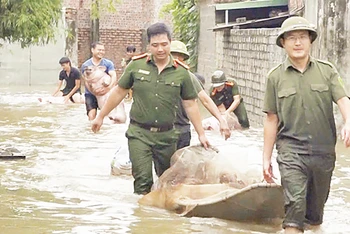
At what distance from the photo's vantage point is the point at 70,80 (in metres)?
19.8

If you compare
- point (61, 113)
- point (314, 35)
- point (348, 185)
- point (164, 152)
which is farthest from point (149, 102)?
point (61, 113)

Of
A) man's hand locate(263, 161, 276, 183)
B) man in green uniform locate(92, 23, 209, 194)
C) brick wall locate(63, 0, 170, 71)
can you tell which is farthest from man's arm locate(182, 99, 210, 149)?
brick wall locate(63, 0, 170, 71)

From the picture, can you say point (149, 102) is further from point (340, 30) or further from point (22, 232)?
point (340, 30)

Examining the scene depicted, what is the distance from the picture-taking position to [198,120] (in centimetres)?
793

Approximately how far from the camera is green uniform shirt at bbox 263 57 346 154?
621 centimetres

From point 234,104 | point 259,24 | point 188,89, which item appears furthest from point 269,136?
point 259,24

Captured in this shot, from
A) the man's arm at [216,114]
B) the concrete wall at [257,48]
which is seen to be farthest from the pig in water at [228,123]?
the man's arm at [216,114]

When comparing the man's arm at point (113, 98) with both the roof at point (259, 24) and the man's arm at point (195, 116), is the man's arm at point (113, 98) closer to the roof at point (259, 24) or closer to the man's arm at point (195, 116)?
the man's arm at point (195, 116)

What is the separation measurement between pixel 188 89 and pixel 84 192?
165cm

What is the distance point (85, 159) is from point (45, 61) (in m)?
20.3

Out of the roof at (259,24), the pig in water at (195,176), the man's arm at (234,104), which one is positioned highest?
the roof at (259,24)

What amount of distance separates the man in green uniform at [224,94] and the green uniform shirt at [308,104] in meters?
7.28

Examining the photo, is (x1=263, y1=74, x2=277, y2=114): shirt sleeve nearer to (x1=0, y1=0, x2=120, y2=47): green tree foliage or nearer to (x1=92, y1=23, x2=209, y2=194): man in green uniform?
(x1=92, y1=23, x2=209, y2=194): man in green uniform

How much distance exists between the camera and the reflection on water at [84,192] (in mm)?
6949
